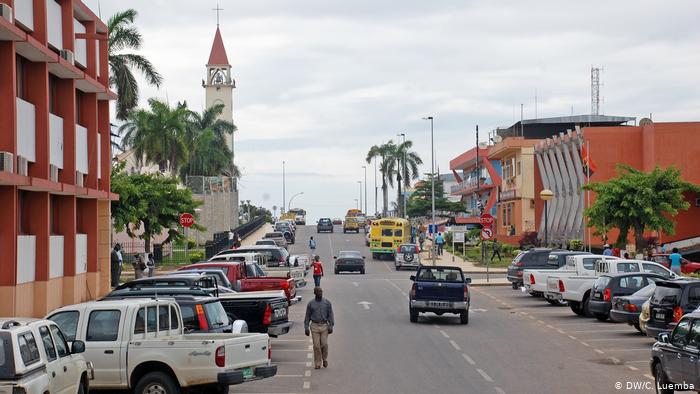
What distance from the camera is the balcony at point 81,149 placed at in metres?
33.1

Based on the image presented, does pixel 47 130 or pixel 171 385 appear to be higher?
pixel 47 130

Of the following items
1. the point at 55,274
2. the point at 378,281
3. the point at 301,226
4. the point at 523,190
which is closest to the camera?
the point at 55,274

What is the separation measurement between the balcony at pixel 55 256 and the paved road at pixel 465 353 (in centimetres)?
737

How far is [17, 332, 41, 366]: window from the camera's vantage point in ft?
39.3

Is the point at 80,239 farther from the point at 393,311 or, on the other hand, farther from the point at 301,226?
the point at 301,226

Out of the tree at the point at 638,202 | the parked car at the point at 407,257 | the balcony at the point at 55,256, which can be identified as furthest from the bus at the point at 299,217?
the balcony at the point at 55,256

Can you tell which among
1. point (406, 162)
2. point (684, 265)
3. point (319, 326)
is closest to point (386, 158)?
point (406, 162)

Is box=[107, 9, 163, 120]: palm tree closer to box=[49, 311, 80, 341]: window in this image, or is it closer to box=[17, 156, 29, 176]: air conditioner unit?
box=[17, 156, 29, 176]: air conditioner unit

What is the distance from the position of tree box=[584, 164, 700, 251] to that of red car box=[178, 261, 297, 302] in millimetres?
23777

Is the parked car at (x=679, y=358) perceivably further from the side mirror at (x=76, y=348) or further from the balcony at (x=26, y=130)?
the balcony at (x=26, y=130)

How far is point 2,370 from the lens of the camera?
11.5 metres

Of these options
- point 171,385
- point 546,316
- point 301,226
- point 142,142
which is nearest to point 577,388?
point 171,385

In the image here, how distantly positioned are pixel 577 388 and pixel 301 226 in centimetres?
12069

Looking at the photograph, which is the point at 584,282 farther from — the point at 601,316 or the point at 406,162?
the point at 406,162
